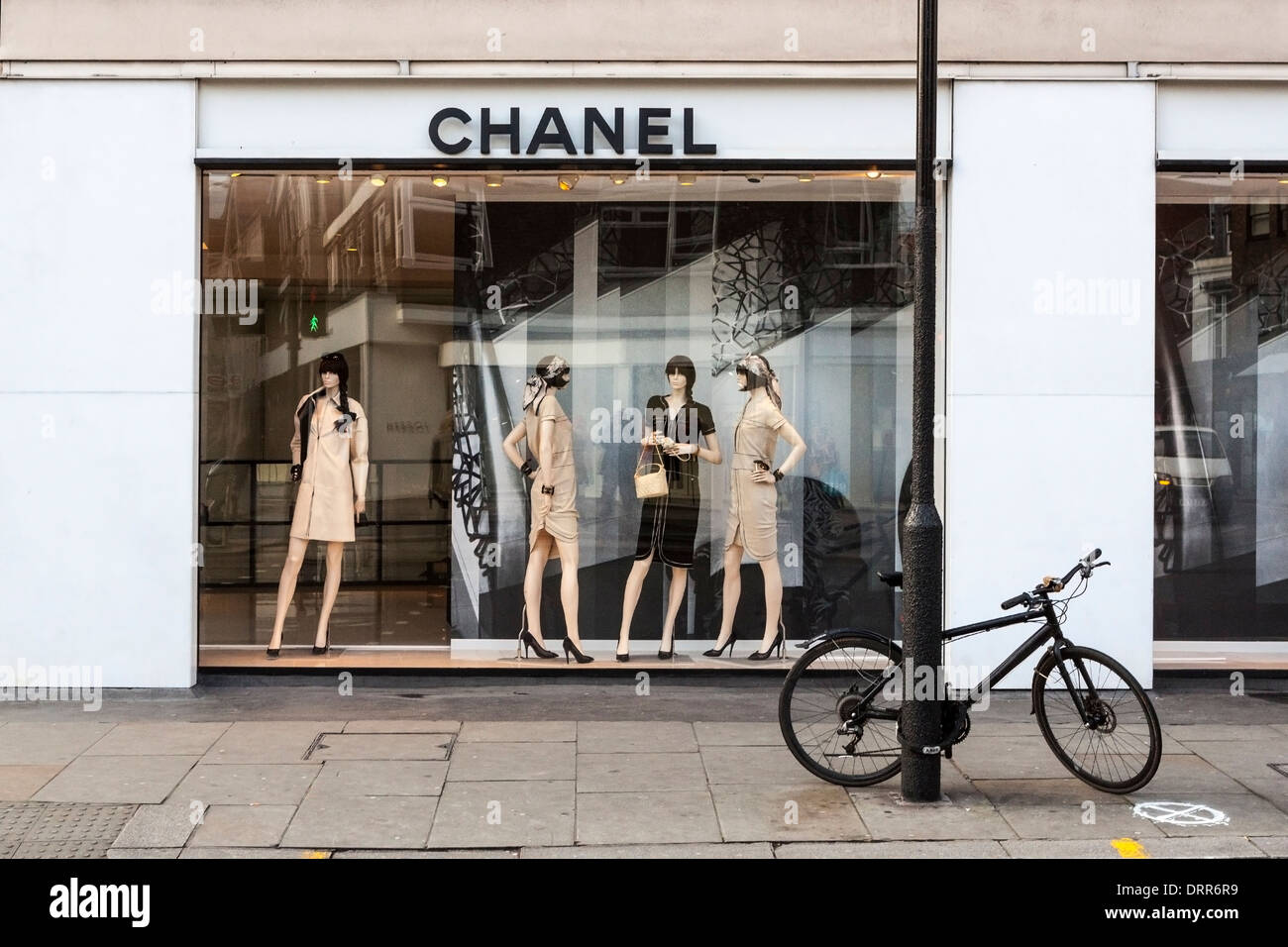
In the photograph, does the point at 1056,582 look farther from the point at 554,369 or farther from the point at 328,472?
the point at 328,472

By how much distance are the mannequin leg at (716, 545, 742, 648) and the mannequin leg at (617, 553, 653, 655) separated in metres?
0.61

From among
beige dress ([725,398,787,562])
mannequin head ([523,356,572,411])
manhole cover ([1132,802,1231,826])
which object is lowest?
manhole cover ([1132,802,1231,826])

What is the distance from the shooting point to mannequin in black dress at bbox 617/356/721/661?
413 inches

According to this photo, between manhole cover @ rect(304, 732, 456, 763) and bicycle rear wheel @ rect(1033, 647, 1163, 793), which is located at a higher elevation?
bicycle rear wheel @ rect(1033, 647, 1163, 793)

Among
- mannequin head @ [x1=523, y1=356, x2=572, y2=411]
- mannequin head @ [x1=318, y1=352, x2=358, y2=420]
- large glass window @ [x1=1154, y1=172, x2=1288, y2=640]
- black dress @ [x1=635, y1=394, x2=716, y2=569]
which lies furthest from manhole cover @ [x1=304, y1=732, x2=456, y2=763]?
large glass window @ [x1=1154, y1=172, x2=1288, y2=640]

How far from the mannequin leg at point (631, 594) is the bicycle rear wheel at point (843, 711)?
3570mm

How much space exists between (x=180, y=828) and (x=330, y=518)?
462cm

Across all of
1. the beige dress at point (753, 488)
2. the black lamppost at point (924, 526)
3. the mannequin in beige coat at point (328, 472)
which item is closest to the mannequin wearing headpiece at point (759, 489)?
the beige dress at point (753, 488)

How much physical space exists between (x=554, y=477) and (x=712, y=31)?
137 inches

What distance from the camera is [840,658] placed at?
689cm

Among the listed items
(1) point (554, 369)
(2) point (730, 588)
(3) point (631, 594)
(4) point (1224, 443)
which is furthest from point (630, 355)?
(4) point (1224, 443)

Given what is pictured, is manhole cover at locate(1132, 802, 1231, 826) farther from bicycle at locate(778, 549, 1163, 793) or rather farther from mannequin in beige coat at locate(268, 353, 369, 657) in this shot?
mannequin in beige coat at locate(268, 353, 369, 657)

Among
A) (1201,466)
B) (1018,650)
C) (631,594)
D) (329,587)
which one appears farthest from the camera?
(1201,466)

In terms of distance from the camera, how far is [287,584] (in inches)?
416
